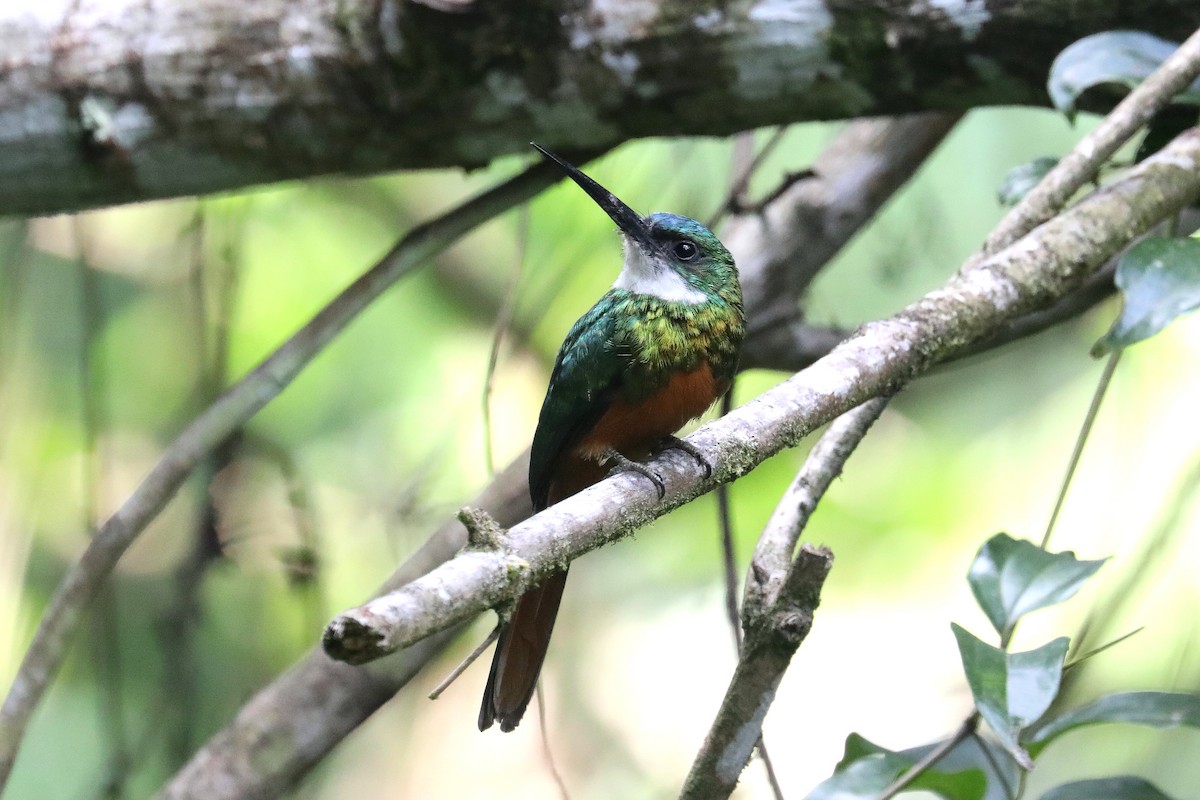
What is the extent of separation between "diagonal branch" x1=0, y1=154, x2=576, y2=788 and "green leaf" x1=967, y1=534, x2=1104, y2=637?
45.6 inches

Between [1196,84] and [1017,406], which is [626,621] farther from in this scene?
[1196,84]

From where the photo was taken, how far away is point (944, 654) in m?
3.12

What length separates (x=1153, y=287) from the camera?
1.51 metres

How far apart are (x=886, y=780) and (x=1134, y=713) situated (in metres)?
0.32

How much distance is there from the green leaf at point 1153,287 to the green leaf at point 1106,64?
0.29 meters

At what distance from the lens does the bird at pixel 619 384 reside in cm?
157

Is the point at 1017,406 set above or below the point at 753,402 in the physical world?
below

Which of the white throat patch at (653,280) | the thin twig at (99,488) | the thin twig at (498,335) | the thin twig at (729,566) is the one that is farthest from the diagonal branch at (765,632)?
the thin twig at (99,488)

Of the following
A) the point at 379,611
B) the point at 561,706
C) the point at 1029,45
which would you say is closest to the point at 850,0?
the point at 1029,45

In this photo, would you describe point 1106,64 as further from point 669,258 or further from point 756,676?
point 756,676

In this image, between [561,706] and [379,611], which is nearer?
[379,611]

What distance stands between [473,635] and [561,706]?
1.35 feet

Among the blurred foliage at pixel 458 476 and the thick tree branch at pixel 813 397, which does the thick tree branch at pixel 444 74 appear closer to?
the thick tree branch at pixel 813 397

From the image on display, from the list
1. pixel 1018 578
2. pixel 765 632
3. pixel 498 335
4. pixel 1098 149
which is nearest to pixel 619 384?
pixel 765 632
